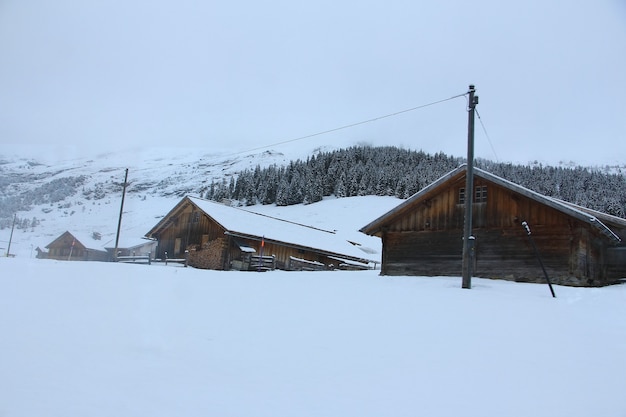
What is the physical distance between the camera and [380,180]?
93.4m

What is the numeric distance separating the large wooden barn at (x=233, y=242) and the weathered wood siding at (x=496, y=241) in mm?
12063

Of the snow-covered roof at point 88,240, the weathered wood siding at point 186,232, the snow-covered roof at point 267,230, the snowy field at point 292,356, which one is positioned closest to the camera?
the snowy field at point 292,356

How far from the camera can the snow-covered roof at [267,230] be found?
3331cm

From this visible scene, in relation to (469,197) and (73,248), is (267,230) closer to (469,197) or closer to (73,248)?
(469,197)

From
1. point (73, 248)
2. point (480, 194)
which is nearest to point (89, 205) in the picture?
point (73, 248)

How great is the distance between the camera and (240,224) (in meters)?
34.7

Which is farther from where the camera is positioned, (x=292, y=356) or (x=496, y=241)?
(x=496, y=241)

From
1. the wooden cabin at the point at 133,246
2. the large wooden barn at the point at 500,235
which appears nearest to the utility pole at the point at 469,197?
the large wooden barn at the point at 500,235

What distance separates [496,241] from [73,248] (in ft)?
184

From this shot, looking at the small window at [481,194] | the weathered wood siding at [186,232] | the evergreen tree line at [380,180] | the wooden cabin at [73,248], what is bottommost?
the wooden cabin at [73,248]

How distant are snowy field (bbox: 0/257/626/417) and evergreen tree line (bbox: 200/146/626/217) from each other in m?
79.6

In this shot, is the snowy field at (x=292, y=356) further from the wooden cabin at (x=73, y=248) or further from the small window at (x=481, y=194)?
the wooden cabin at (x=73, y=248)

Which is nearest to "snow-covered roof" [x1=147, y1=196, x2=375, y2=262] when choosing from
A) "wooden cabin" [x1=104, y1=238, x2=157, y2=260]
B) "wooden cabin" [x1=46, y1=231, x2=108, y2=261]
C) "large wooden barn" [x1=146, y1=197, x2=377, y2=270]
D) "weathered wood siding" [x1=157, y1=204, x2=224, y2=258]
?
"large wooden barn" [x1=146, y1=197, x2=377, y2=270]

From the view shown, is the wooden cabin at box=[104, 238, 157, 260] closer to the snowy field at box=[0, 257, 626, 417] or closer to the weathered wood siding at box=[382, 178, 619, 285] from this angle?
the weathered wood siding at box=[382, 178, 619, 285]
